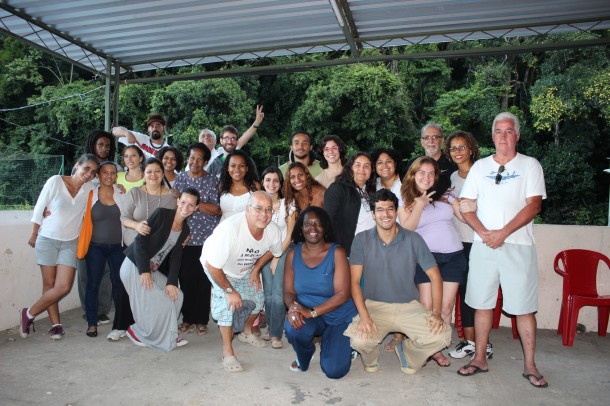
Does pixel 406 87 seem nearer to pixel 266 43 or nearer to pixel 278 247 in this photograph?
pixel 266 43

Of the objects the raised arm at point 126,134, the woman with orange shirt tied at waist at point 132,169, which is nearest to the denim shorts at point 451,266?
the woman with orange shirt tied at waist at point 132,169

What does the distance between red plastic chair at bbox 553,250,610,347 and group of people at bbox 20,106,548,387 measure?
1.07 metres

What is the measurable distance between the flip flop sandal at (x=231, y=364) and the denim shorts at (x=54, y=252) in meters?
1.78

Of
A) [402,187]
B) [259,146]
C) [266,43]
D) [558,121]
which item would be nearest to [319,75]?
[259,146]

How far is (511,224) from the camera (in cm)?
372

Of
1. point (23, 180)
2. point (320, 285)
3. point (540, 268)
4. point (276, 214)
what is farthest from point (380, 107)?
point (320, 285)

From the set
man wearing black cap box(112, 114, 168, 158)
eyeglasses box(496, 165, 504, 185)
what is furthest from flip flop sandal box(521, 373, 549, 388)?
man wearing black cap box(112, 114, 168, 158)

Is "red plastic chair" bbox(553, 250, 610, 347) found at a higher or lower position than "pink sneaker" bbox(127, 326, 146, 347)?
higher

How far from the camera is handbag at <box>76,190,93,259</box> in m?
4.74

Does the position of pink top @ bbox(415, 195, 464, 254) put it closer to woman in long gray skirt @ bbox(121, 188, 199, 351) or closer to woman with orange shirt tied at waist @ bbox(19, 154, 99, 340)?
woman in long gray skirt @ bbox(121, 188, 199, 351)

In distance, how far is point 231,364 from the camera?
4.00m

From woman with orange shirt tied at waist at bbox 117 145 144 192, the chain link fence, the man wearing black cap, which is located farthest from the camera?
the chain link fence

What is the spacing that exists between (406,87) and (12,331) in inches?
704

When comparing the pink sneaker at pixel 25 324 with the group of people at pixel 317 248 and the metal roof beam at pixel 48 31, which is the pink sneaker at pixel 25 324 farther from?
the metal roof beam at pixel 48 31
